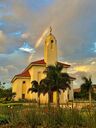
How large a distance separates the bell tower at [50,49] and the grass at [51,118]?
2659 inches

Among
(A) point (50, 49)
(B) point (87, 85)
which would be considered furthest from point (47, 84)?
(A) point (50, 49)

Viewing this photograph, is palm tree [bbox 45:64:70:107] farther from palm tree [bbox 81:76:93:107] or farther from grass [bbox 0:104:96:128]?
grass [bbox 0:104:96:128]

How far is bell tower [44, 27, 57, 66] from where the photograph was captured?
83625mm

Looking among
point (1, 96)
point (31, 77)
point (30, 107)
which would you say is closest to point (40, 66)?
point (31, 77)

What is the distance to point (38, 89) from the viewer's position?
230ft

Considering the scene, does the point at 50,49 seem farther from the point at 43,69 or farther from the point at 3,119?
the point at 3,119

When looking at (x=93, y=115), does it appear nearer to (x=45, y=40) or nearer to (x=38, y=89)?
(x=38, y=89)

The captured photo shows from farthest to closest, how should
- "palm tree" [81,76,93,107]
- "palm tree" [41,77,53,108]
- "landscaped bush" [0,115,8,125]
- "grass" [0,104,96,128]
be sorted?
"palm tree" [81,76,93,107] → "palm tree" [41,77,53,108] → "landscaped bush" [0,115,8,125] → "grass" [0,104,96,128]

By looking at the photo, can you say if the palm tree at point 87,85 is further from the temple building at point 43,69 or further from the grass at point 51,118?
the grass at point 51,118

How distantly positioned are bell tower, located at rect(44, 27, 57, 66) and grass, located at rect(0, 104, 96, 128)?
67537 millimetres

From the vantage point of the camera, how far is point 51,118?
13.7m

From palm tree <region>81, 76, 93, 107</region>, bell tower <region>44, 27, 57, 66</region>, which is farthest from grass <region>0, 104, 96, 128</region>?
bell tower <region>44, 27, 57, 66</region>

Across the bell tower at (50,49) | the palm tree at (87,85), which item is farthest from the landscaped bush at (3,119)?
the bell tower at (50,49)

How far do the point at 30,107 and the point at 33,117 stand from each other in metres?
0.90
